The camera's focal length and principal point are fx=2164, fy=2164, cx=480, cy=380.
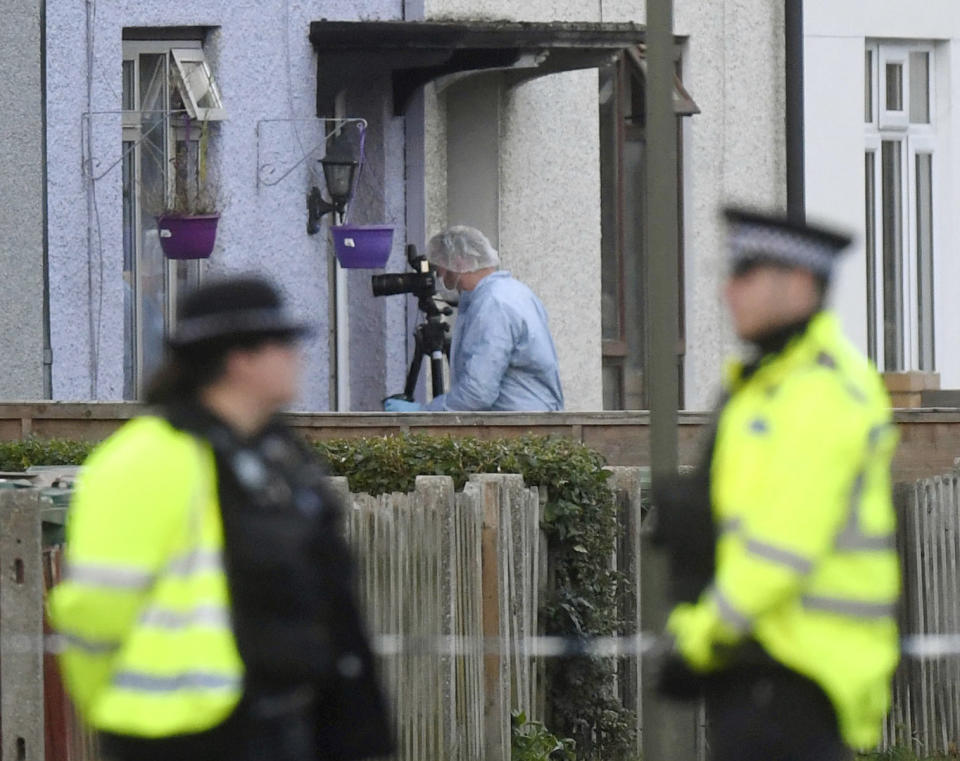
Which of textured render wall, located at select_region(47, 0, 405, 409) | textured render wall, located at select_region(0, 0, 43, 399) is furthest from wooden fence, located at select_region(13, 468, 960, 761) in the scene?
textured render wall, located at select_region(47, 0, 405, 409)

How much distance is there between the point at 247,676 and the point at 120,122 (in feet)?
31.1

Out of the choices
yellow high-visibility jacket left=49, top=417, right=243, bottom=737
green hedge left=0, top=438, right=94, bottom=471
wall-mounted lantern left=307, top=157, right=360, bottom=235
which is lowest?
yellow high-visibility jacket left=49, top=417, right=243, bottom=737

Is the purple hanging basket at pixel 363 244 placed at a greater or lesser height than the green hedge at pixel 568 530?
greater

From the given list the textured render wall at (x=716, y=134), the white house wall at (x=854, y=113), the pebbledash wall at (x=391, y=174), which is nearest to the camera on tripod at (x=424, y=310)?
the pebbledash wall at (x=391, y=174)

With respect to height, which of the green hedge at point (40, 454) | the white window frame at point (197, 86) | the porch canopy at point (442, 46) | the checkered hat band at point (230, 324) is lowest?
the green hedge at point (40, 454)

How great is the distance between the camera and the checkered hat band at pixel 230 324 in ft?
13.3

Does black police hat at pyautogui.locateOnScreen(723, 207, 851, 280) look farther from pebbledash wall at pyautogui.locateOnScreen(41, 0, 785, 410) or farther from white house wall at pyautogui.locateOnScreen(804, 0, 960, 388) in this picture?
white house wall at pyautogui.locateOnScreen(804, 0, 960, 388)

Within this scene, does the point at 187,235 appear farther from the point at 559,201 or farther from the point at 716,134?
the point at 716,134

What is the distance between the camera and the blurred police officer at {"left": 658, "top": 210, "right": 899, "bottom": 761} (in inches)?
155

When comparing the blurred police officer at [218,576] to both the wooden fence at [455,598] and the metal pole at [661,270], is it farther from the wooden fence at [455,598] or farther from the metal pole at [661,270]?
the wooden fence at [455,598]

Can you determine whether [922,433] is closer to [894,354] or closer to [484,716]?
[484,716]

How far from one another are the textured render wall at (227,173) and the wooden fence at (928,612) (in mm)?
5160

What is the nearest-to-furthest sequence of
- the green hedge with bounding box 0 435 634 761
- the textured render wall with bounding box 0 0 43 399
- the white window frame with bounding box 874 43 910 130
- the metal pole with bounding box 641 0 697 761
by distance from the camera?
the metal pole with bounding box 641 0 697 761
the green hedge with bounding box 0 435 634 761
the textured render wall with bounding box 0 0 43 399
the white window frame with bounding box 874 43 910 130

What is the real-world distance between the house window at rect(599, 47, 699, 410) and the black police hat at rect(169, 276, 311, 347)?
11.4 meters
